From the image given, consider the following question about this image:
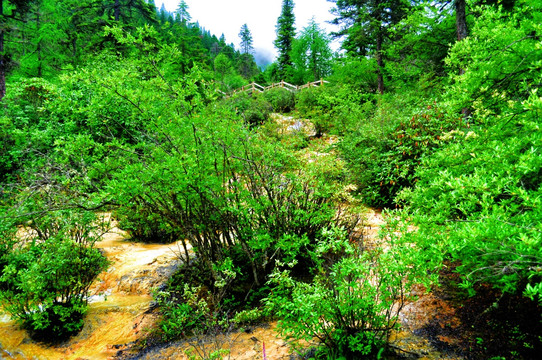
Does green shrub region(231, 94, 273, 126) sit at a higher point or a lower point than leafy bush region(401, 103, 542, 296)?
higher

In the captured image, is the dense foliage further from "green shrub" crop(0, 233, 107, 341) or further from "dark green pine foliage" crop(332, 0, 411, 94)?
"dark green pine foliage" crop(332, 0, 411, 94)

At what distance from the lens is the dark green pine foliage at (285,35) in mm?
34312

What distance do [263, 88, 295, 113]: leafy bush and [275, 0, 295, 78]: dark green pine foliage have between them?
13839 mm

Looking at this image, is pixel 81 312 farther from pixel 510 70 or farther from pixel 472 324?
pixel 510 70

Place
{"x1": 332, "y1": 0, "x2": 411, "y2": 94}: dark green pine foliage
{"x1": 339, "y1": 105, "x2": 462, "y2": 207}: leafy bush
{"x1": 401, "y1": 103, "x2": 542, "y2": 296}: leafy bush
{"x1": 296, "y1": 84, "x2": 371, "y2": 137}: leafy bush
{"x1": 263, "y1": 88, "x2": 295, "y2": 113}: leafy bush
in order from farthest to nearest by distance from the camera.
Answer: {"x1": 263, "y1": 88, "x2": 295, "y2": 113}: leafy bush → {"x1": 332, "y1": 0, "x2": 411, "y2": 94}: dark green pine foliage → {"x1": 296, "y1": 84, "x2": 371, "y2": 137}: leafy bush → {"x1": 339, "y1": 105, "x2": 462, "y2": 207}: leafy bush → {"x1": 401, "y1": 103, "x2": 542, "y2": 296}: leafy bush

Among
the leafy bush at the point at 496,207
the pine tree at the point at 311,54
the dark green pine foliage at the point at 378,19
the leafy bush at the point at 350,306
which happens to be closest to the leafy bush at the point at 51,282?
the leafy bush at the point at 350,306

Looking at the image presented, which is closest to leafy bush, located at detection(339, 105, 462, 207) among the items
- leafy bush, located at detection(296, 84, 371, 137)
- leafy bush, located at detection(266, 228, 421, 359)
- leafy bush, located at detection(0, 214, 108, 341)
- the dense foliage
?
the dense foliage

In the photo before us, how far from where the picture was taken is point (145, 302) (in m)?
4.95

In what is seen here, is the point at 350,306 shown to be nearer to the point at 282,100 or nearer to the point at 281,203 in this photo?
the point at 281,203

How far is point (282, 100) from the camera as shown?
20.4 meters

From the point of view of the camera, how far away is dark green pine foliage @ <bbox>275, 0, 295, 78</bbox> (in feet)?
113

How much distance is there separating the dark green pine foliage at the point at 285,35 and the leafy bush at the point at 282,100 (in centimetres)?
1384

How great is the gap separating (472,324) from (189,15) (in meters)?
64.8

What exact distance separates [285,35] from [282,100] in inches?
736
